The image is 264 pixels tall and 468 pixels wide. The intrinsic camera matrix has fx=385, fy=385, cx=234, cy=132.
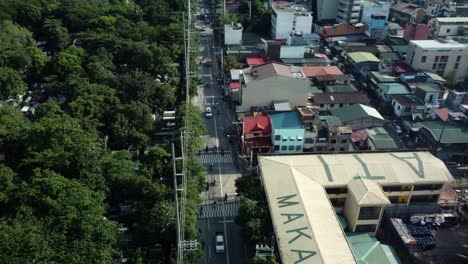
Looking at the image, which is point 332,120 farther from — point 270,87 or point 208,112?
point 208,112

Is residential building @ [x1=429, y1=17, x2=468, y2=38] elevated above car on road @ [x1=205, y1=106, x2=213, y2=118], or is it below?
above

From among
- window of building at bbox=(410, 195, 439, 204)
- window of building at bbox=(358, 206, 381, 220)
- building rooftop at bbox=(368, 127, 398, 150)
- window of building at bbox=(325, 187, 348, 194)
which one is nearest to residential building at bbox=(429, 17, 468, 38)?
building rooftop at bbox=(368, 127, 398, 150)

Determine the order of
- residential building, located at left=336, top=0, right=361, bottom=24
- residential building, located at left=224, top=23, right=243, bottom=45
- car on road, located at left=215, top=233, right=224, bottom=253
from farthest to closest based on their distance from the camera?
1. residential building, located at left=336, top=0, right=361, bottom=24
2. residential building, located at left=224, top=23, right=243, bottom=45
3. car on road, located at left=215, top=233, right=224, bottom=253

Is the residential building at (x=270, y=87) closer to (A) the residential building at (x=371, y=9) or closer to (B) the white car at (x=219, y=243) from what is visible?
(B) the white car at (x=219, y=243)

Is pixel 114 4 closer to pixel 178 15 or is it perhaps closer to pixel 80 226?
pixel 178 15

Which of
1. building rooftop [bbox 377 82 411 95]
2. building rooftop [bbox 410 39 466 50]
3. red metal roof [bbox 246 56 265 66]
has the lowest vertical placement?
building rooftop [bbox 377 82 411 95]

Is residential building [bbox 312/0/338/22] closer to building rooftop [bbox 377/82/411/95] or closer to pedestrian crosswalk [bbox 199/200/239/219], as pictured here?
building rooftop [bbox 377/82/411/95]

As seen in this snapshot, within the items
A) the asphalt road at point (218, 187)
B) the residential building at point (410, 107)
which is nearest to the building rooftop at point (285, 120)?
the asphalt road at point (218, 187)
